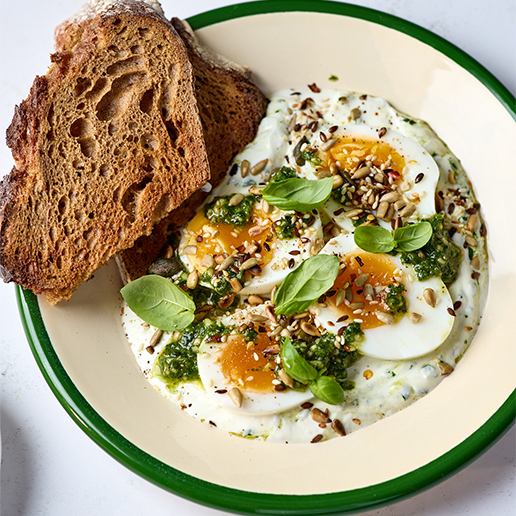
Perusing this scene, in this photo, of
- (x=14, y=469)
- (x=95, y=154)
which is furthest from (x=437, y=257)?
(x=14, y=469)

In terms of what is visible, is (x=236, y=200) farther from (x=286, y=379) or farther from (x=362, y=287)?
(x=286, y=379)

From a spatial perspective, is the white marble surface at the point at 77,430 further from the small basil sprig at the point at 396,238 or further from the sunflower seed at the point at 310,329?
the small basil sprig at the point at 396,238

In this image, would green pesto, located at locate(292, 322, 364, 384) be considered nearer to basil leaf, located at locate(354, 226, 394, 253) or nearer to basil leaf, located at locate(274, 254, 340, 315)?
basil leaf, located at locate(274, 254, 340, 315)

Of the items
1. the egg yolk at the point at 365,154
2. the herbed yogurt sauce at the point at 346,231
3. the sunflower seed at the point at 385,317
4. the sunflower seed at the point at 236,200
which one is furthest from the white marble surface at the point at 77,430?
the sunflower seed at the point at 236,200

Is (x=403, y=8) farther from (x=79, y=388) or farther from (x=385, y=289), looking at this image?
(x=79, y=388)

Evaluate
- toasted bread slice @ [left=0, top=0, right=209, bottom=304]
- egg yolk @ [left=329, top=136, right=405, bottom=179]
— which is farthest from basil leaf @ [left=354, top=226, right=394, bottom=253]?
toasted bread slice @ [left=0, top=0, right=209, bottom=304]

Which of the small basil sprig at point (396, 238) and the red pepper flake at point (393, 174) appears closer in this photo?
the small basil sprig at point (396, 238)
